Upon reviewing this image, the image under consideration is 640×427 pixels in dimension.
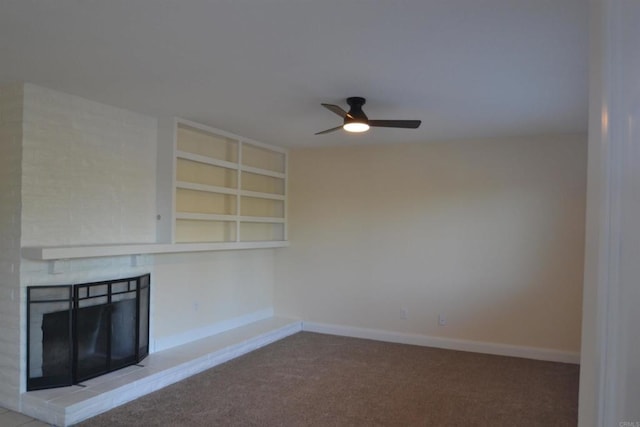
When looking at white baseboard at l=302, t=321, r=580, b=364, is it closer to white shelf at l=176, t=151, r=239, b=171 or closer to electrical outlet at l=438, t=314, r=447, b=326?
electrical outlet at l=438, t=314, r=447, b=326

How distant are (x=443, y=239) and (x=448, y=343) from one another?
1.26 metres

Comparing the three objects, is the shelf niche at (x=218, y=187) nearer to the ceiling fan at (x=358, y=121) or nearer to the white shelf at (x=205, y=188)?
the white shelf at (x=205, y=188)

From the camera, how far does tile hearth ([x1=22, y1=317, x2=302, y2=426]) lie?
10.6 feet

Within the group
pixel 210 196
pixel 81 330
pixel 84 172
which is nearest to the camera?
pixel 81 330

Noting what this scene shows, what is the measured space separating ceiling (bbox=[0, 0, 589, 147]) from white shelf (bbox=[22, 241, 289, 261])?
129cm

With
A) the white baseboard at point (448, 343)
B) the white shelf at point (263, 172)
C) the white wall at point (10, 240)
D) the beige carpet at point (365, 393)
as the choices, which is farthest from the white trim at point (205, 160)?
the white baseboard at point (448, 343)

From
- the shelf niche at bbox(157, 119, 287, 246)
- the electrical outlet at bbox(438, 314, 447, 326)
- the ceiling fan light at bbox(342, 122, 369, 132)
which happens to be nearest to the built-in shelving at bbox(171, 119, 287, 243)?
the shelf niche at bbox(157, 119, 287, 246)

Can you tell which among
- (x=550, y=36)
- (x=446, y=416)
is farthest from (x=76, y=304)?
(x=550, y=36)

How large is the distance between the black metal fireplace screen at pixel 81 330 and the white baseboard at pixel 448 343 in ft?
8.37

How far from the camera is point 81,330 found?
12.2 feet

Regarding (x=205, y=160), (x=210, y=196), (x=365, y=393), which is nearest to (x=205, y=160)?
(x=205, y=160)

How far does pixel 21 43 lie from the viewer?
2.63 meters

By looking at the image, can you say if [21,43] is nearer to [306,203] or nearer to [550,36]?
[550,36]

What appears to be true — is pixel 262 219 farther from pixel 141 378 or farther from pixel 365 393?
pixel 365 393
